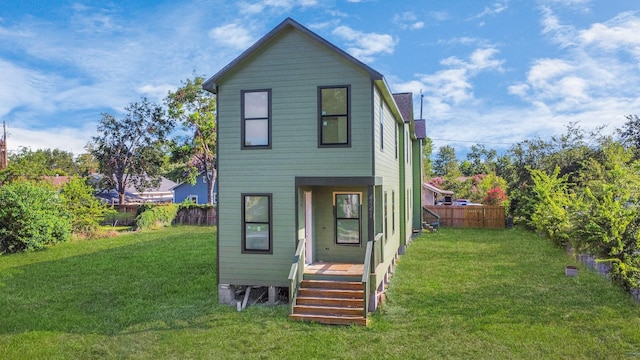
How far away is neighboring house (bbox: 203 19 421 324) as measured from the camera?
31.1 ft

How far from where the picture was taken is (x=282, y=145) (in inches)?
385

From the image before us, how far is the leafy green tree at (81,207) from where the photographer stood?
73.0 ft

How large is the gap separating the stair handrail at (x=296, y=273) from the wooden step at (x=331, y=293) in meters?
0.20

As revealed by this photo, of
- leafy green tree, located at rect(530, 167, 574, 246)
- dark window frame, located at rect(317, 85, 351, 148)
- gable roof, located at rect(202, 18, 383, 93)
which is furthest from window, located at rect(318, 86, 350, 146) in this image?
leafy green tree, located at rect(530, 167, 574, 246)

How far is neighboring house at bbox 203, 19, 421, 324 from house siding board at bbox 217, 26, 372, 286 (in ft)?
0.08

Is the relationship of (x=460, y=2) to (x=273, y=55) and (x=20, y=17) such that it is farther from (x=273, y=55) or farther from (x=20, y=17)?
(x=20, y=17)

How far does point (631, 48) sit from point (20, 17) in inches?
1022

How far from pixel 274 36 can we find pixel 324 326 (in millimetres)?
6656

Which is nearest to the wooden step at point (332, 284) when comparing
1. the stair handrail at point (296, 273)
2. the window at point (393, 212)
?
the stair handrail at point (296, 273)

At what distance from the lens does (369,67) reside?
9273mm

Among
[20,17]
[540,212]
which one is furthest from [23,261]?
[540,212]

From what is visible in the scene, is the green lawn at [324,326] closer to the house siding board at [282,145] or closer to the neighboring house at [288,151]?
the neighboring house at [288,151]

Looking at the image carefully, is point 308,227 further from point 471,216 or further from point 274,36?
point 471,216

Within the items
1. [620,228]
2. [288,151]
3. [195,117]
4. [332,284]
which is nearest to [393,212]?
[332,284]
